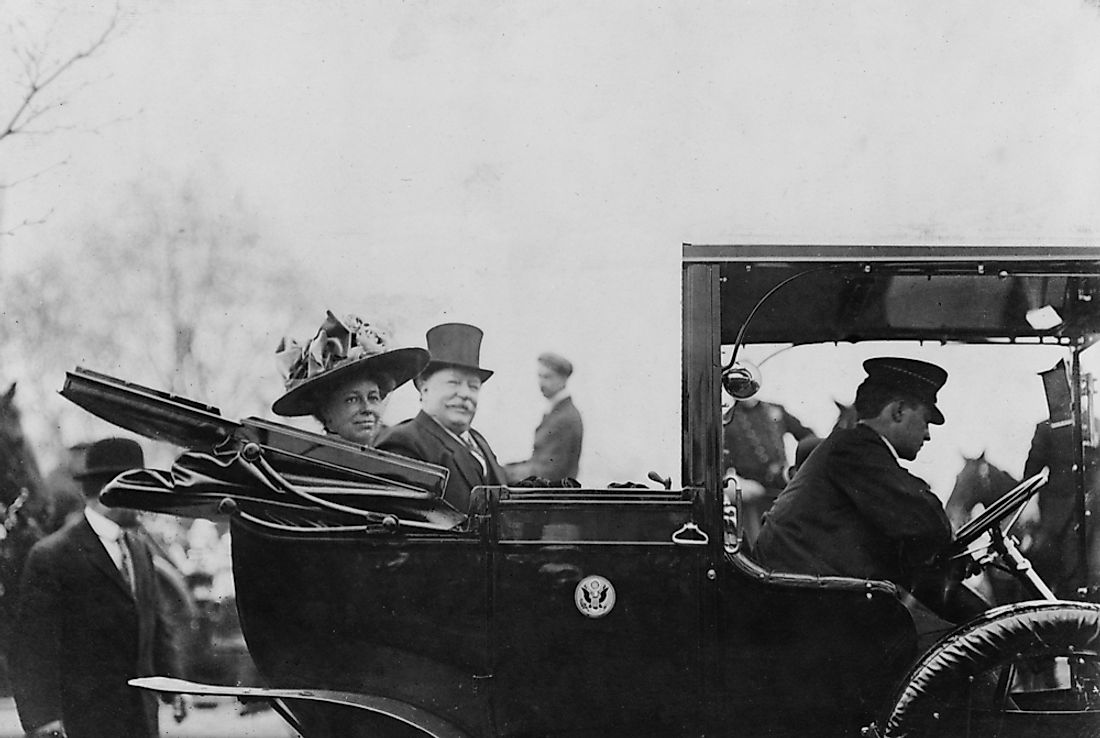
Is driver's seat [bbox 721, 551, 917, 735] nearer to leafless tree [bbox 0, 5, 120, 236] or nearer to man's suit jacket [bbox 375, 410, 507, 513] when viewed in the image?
man's suit jacket [bbox 375, 410, 507, 513]

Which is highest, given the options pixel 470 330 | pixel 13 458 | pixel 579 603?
pixel 470 330

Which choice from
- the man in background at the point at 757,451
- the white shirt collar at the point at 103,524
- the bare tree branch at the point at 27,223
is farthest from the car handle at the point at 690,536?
the bare tree branch at the point at 27,223

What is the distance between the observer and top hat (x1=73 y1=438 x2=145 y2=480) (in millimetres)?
3223

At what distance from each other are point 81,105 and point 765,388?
236cm

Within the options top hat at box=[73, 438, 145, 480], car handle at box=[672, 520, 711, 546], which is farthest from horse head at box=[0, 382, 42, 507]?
car handle at box=[672, 520, 711, 546]

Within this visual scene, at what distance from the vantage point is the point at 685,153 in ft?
10.6

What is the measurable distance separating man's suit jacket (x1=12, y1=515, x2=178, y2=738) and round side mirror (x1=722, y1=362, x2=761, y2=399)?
6.32 feet

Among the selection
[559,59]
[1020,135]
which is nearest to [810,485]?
[1020,135]

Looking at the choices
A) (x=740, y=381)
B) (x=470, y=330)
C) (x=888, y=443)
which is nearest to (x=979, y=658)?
(x=888, y=443)

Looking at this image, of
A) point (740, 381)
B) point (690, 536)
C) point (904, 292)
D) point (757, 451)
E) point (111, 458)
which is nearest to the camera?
point (690, 536)

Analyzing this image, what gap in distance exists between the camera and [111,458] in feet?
10.6

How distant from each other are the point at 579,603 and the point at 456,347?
855 millimetres

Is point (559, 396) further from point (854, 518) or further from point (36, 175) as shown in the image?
point (36, 175)

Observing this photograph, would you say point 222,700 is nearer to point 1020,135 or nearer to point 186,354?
point 186,354
